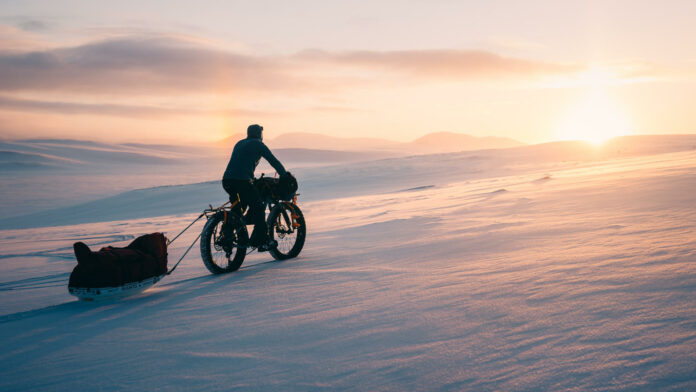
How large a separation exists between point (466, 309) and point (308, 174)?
2560 cm

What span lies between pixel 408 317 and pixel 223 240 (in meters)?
2.93

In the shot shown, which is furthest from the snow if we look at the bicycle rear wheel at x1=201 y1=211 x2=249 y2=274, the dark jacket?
the dark jacket

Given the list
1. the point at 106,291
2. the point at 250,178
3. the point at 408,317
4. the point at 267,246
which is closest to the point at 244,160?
the point at 250,178

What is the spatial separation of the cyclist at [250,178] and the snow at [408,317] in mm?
431

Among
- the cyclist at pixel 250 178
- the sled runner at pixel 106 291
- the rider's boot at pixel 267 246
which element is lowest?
the sled runner at pixel 106 291

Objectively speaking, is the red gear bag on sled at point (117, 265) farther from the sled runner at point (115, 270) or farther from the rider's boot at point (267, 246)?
the rider's boot at point (267, 246)

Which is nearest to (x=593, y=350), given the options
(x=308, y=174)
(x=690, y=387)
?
(x=690, y=387)

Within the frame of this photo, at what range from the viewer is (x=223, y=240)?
560 cm

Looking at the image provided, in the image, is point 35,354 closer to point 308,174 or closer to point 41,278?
point 41,278

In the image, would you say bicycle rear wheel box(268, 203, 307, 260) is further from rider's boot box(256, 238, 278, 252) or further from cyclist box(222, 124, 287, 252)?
cyclist box(222, 124, 287, 252)

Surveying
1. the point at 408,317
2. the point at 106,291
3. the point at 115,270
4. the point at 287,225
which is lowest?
the point at 408,317

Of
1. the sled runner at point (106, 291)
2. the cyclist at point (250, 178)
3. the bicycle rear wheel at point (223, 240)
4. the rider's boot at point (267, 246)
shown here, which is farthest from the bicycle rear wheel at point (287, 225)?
the sled runner at point (106, 291)

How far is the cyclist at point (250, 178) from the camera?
5.71m

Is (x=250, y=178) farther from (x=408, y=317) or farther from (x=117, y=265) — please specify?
(x=408, y=317)
